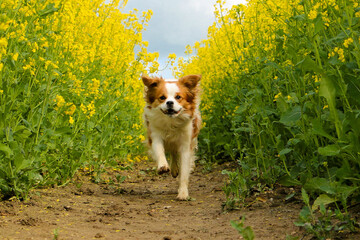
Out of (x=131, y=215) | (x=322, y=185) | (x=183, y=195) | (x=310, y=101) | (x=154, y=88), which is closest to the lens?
(x=322, y=185)

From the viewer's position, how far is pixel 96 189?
17.6 ft

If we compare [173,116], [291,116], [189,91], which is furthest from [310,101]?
[189,91]

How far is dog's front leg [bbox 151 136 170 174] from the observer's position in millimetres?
5051

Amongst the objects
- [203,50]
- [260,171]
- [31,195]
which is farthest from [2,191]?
[203,50]

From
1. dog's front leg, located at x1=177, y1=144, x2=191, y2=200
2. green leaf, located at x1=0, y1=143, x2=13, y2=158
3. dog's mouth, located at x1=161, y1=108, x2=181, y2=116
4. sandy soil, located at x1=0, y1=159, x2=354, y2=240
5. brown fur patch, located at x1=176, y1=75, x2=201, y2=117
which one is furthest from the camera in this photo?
brown fur patch, located at x1=176, y1=75, x2=201, y2=117

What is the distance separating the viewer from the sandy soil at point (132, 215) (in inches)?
127

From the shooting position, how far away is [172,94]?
5.48 m

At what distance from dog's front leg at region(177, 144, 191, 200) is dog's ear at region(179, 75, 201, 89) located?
796 millimetres

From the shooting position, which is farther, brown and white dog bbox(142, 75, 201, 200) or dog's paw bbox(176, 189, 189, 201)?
brown and white dog bbox(142, 75, 201, 200)

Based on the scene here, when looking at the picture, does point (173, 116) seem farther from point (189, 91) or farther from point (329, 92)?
point (329, 92)

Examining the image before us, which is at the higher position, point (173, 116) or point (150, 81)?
point (150, 81)

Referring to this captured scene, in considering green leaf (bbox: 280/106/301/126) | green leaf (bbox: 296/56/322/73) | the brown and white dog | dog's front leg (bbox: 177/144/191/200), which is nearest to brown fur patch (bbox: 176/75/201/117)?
the brown and white dog

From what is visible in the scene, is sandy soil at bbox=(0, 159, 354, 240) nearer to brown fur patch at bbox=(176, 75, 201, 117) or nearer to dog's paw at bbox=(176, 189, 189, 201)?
dog's paw at bbox=(176, 189, 189, 201)

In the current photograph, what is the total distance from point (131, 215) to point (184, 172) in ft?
4.68
